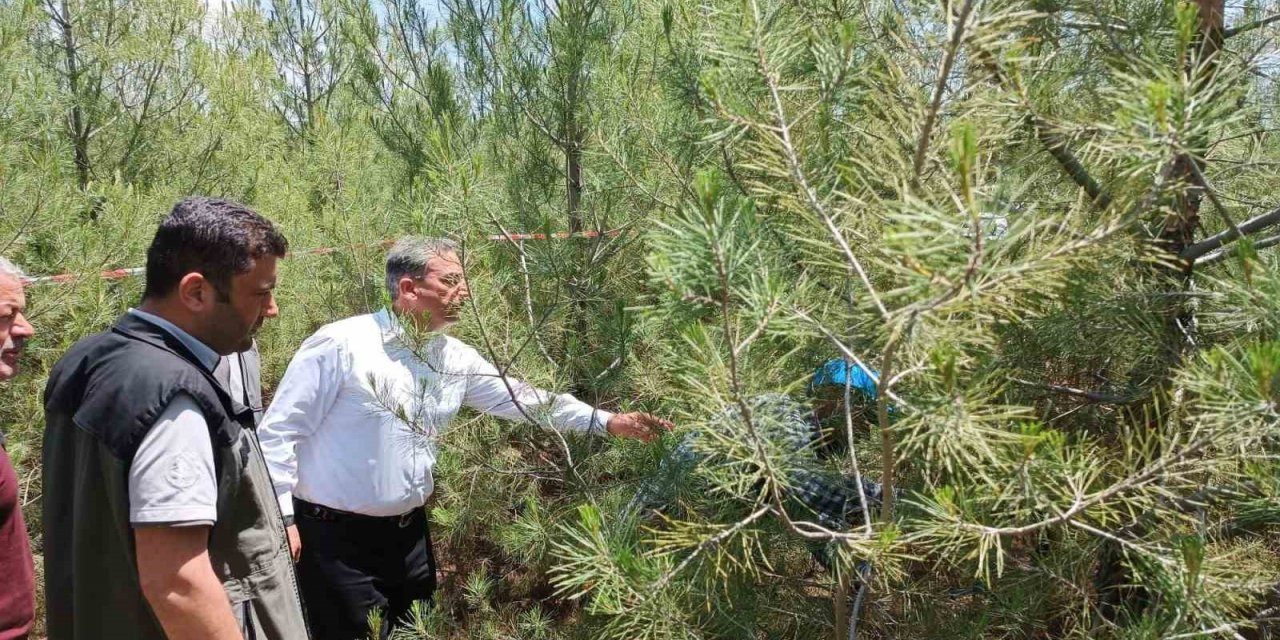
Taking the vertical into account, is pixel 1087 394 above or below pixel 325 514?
above

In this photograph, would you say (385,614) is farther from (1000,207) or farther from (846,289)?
(1000,207)

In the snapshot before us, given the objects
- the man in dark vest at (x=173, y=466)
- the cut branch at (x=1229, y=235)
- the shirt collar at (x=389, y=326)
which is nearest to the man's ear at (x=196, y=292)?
the man in dark vest at (x=173, y=466)

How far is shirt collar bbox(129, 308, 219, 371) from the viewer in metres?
1.66

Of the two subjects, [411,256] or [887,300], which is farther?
A: [411,256]

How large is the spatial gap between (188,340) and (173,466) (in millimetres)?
269

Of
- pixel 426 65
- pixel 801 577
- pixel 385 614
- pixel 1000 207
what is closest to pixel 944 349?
pixel 1000 207

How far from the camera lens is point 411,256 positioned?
2504 mm

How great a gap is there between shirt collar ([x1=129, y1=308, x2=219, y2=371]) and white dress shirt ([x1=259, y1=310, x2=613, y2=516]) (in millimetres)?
829

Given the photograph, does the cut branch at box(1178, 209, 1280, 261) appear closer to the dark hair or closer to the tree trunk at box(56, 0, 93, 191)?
the dark hair

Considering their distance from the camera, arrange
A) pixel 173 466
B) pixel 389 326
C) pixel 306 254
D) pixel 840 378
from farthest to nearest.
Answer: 1. pixel 306 254
2. pixel 389 326
3. pixel 840 378
4. pixel 173 466

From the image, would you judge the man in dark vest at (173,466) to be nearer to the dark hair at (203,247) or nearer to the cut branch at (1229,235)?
the dark hair at (203,247)

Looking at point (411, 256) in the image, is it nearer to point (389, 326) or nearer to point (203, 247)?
point (389, 326)

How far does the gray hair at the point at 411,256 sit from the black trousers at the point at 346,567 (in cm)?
74

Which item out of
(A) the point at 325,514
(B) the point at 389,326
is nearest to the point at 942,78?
(B) the point at 389,326
